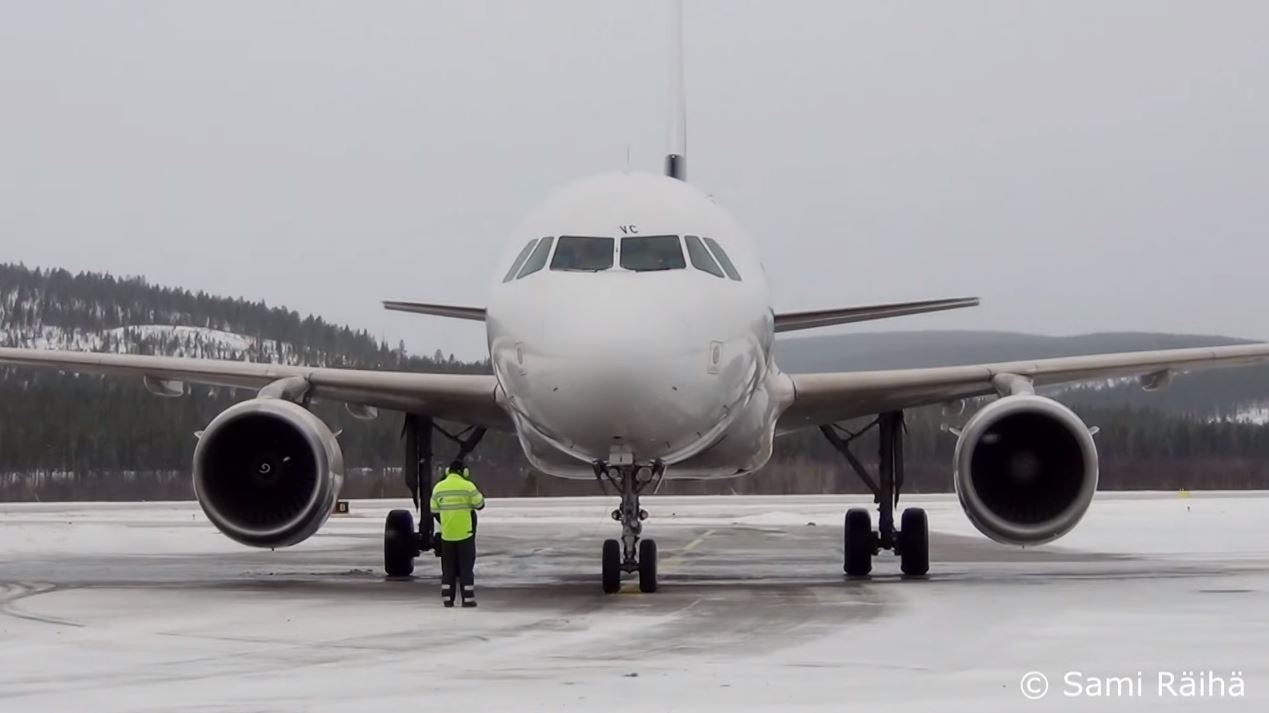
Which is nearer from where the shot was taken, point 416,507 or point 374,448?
Answer: point 416,507

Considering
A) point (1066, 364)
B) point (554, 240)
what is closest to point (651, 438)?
point (554, 240)

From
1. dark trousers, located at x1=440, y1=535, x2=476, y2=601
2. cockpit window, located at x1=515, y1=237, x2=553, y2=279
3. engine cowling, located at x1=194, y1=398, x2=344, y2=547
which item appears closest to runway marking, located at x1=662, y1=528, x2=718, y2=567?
engine cowling, located at x1=194, y1=398, x2=344, y2=547

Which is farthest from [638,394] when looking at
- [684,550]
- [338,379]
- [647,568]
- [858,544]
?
[684,550]

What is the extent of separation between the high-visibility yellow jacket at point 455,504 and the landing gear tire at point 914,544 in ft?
16.3

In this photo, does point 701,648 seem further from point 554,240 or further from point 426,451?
point 426,451

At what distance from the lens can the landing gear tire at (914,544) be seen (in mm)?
17188

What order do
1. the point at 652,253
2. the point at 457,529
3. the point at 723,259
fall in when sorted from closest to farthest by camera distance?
the point at 652,253, the point at 457,529, the point at 723,259

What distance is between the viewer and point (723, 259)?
1362 centimetres

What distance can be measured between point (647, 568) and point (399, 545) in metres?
4.44

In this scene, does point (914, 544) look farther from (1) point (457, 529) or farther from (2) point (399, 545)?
(1) point (457, 529)

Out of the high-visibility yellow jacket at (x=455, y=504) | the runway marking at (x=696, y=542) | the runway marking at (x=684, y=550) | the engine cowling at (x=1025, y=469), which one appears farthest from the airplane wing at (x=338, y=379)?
the runway marking at (x=696, y=542)

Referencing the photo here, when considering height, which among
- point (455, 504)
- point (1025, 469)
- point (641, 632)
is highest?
point (1025, 469)

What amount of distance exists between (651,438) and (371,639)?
3.08 metres

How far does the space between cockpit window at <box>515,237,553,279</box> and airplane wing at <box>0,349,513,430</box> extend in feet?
9.54
